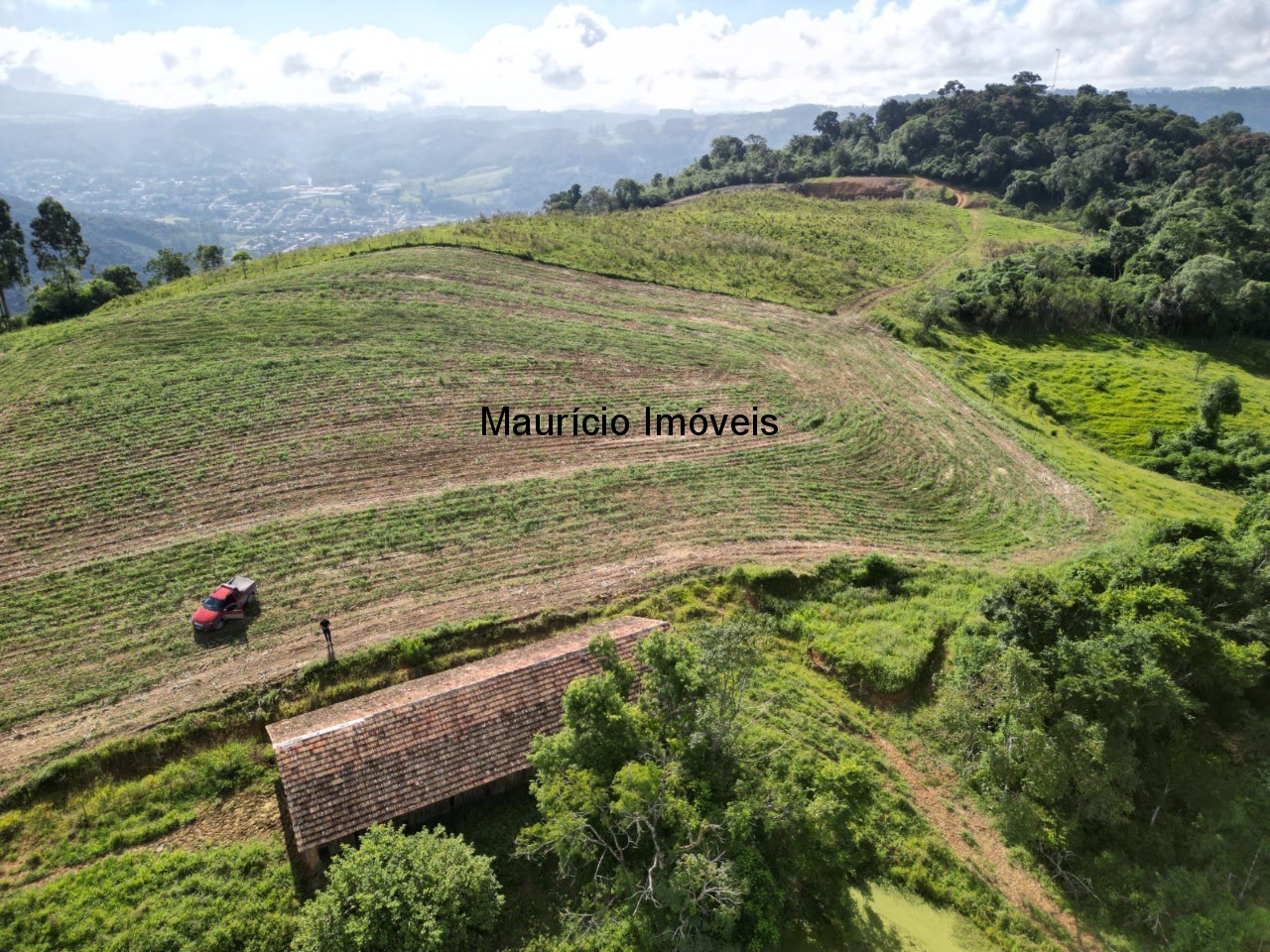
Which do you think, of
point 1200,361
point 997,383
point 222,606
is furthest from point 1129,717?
point 1200,361

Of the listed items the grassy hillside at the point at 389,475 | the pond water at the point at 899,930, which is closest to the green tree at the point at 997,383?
the grassy hillside at the point at 389,475

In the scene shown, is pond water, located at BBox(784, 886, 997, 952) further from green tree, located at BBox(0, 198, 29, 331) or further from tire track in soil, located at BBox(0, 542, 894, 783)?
green tree, located at BBox(0, 198, 29, 331)

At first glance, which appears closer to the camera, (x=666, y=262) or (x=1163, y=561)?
(x=1163, y=561)

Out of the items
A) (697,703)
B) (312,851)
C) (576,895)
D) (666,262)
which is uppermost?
(666,262)

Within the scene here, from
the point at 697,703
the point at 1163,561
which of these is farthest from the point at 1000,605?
the point at 697,703

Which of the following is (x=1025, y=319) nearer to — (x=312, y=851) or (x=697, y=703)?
(x=697, y=703)

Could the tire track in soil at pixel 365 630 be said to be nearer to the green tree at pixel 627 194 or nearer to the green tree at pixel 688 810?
the green tree at pixel 688 810

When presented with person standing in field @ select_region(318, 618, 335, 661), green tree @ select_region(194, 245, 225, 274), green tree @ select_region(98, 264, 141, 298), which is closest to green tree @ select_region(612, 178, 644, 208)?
green tree @ select_region(194, 245, 225, 274)
